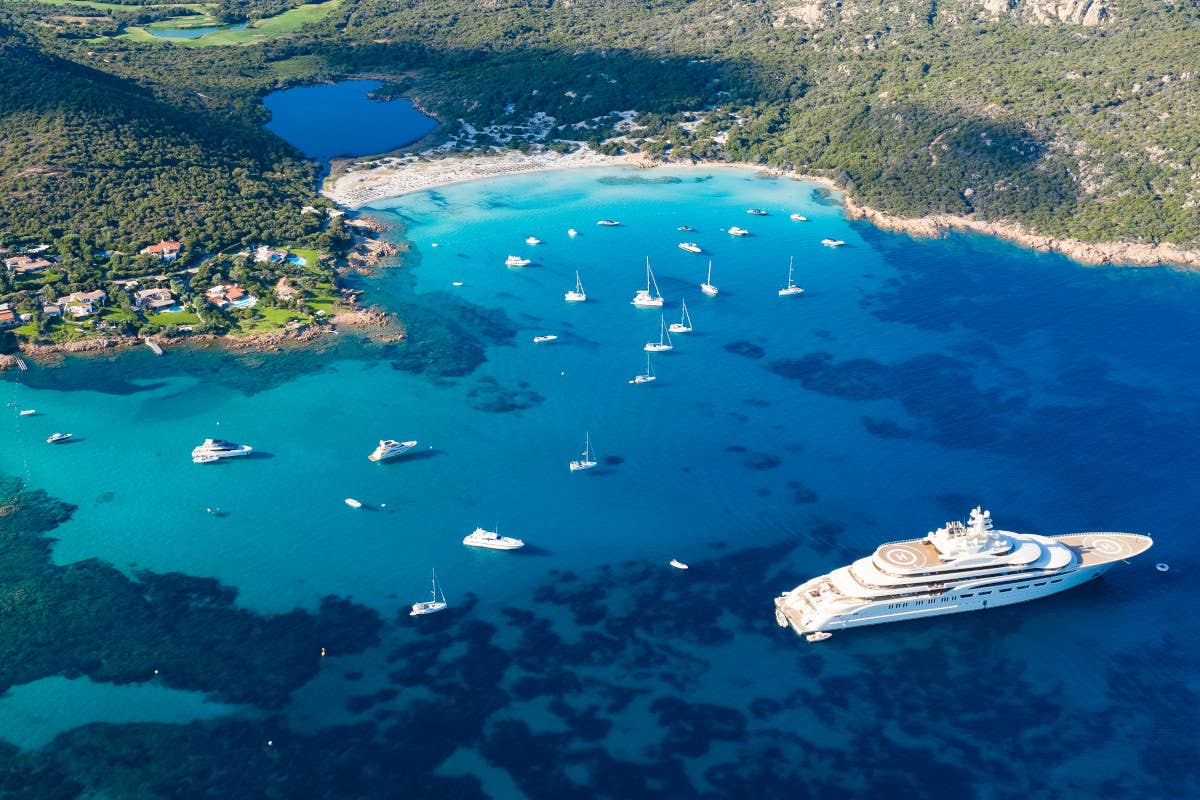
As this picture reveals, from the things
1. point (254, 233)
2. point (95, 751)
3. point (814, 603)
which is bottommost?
point (95, 751)

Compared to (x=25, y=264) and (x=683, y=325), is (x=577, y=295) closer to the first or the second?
(x=683, y=325)

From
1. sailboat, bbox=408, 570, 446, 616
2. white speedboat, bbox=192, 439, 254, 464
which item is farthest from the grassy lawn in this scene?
sailboat, bbox=408, 570, 446, 616

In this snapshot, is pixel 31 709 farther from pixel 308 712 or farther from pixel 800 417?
pixel 800 417

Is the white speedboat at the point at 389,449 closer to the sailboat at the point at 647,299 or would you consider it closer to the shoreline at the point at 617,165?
the sailboat at the point at 647,299

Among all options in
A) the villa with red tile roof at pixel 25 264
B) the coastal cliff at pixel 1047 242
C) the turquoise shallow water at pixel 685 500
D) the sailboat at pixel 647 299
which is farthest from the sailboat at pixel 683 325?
the villa with red tile roof at pixel 25 264

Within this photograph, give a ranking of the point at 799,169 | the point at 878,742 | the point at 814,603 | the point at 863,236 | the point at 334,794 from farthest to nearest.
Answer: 1. the point at 799,169
2. the point at 863,236
3. the point at 814,603
4. the point at 878,742
5. the point at 334,794

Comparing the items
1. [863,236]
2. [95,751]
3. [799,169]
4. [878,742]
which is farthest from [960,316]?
[95,751]
